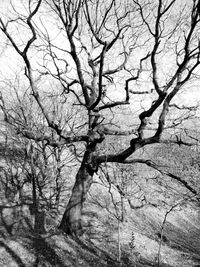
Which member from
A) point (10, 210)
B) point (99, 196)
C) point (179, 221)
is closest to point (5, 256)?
point (10, 210)

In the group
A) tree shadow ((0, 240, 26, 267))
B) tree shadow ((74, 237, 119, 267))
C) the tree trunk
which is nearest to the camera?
tree shadow ((0, 240, 26, 267))

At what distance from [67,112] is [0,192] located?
229 inches

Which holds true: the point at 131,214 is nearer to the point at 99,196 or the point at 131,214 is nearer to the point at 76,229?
the point at 99,196

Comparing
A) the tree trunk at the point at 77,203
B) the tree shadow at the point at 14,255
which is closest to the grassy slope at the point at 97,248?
the tree shadow at the point at 14,255

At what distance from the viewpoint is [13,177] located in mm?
13023

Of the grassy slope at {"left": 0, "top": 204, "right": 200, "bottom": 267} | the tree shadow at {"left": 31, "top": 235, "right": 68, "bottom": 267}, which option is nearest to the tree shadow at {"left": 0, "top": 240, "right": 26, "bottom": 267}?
the grassy slope at {"left": 0, "top": 204, "right": 200, "bottom": 267}

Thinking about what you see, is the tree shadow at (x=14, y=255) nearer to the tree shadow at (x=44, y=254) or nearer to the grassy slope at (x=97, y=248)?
the grassy slope at (x=97, y=248)

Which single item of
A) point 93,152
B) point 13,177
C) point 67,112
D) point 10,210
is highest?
point 67,112

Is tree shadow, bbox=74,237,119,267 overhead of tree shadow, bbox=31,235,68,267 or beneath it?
beneath

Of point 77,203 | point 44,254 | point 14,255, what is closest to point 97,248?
point 77,203

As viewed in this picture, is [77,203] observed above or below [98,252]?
above

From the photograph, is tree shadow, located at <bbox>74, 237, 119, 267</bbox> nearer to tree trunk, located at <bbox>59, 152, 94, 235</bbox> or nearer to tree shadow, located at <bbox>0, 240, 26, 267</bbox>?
tree trunk, located at <bbox>59, 152, 94, 235</bbox>

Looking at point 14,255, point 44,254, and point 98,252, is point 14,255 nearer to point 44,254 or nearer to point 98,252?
point 44,254

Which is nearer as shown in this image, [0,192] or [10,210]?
[10,210]
